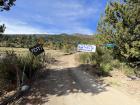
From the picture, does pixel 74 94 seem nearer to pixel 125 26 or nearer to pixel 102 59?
pixel 125 26

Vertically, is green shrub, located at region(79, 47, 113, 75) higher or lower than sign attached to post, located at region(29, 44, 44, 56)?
lower

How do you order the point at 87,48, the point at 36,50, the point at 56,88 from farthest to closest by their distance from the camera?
the point at 87,48, the point at 56,88, the point at 36,50

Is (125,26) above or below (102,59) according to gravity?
above

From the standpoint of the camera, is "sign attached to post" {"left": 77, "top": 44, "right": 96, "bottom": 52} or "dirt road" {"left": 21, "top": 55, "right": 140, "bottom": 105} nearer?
"dirt road" {"left": 21, "top": 55, "right": 140, "bottom": 105}

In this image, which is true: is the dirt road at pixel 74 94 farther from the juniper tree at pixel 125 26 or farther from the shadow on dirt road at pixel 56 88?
the juniper tree at pixel 125 26

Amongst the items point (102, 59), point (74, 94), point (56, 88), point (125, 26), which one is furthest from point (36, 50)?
point (102, 59)

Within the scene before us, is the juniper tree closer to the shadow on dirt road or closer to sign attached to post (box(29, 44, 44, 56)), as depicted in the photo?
the shadow on dirt road

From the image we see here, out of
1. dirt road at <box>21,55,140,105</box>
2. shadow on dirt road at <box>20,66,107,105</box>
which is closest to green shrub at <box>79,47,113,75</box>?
shadow on dirt road at <box>20,66,107,105</box>

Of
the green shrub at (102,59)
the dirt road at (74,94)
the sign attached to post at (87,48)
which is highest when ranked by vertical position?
the sign attached to post at (87,48)

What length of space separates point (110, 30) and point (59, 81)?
650cm

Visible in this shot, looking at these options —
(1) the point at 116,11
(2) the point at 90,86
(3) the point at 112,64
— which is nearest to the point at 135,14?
(1) the point at 116,11

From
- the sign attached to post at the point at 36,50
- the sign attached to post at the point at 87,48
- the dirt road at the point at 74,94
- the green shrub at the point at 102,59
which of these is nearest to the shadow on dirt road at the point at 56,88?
the dirt road at the point at 74,94

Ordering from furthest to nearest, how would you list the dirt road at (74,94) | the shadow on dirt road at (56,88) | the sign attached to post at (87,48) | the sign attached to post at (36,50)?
the sign attached to post at (87,48) < the sign attached to post at (36,50) < the shadow on dirt road at (56,88) < the dirt road at (74,94)

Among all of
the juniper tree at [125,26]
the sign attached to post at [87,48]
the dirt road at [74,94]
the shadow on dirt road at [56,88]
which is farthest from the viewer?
the sign attached to post at [87,48]
